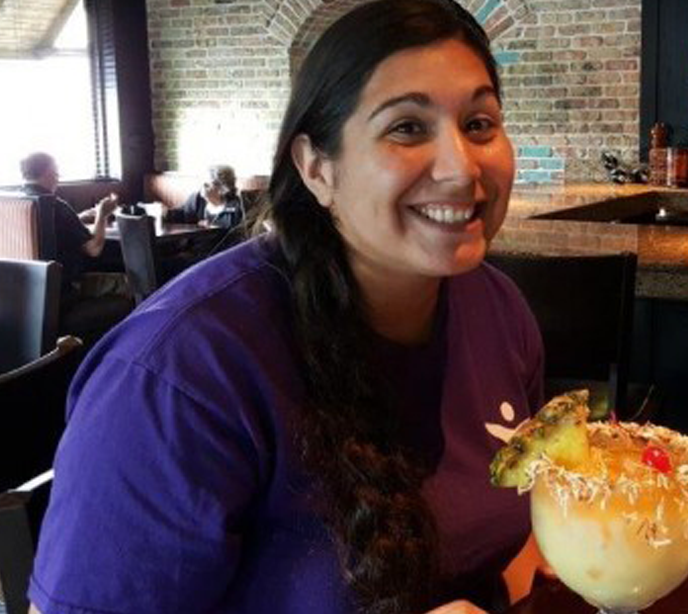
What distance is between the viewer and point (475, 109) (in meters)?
1.13

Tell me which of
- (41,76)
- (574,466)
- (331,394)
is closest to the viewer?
(574,466)

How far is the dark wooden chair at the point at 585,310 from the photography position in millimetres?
2133

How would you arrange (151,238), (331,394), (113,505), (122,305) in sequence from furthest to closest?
(122,305), (151,238), (331,394), (113,505)

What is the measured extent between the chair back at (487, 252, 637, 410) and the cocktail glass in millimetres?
1232

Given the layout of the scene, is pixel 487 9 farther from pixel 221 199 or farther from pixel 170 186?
pixel 170 186

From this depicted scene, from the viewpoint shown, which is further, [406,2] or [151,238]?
[151,238]

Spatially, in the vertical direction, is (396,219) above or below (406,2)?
below

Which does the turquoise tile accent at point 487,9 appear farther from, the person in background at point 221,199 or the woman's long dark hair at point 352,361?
the woman's long dark hair at point 352,361

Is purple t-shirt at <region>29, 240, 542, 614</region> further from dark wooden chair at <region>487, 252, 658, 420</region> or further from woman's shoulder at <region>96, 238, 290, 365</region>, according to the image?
dark wooden chair at <region>487, 252, 658, 420</region>

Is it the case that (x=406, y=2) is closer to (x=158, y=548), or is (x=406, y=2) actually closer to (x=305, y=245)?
(x=305, y=245)

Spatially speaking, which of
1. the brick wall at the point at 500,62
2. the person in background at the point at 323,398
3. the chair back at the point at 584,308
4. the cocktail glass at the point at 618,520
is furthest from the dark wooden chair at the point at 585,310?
the brick wall at the point at 500,62

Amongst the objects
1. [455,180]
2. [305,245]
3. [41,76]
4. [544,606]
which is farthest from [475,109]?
[41,76]

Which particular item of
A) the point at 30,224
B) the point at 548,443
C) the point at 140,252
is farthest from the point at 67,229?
the point at 548,443

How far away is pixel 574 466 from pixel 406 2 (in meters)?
0.57
